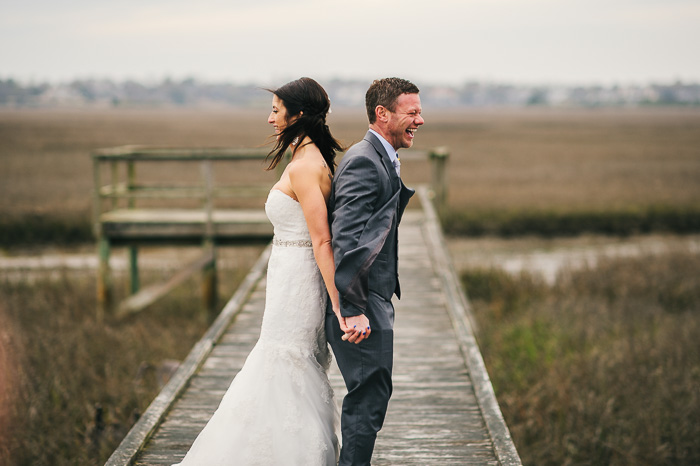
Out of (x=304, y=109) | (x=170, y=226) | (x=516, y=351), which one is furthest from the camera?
(x=170, y=226)

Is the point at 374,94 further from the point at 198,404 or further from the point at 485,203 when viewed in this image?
the point at 485,203

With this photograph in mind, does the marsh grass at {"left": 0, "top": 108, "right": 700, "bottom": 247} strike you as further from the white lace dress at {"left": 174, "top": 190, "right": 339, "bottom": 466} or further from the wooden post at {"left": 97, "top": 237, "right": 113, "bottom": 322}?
the wooden post at {"left": 97, "top": 237, "right": 113, "bottom": 322}

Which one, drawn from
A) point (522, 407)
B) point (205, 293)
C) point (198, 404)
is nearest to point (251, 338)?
point (198, 404)

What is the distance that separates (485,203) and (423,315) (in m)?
13.7

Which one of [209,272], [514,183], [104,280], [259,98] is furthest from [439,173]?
[259,98]

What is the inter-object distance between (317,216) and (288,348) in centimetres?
62

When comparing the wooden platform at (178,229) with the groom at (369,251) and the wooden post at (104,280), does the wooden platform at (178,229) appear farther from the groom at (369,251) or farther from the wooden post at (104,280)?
the groom at (369,251)

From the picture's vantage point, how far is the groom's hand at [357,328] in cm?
267

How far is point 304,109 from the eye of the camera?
9.37ft

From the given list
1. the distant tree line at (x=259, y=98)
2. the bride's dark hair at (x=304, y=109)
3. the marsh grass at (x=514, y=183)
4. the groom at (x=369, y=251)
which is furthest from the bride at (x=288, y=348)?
the distant tree line at (x=259, y=98)

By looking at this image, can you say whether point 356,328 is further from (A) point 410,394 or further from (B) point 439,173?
(B) point 439,173

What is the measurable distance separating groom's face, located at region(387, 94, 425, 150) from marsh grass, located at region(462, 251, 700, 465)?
10.2 ft

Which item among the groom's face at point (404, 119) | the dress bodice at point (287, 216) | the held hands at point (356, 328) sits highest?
the groom's face at point (404, 119)

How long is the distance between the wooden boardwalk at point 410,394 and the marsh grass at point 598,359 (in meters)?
0.85
